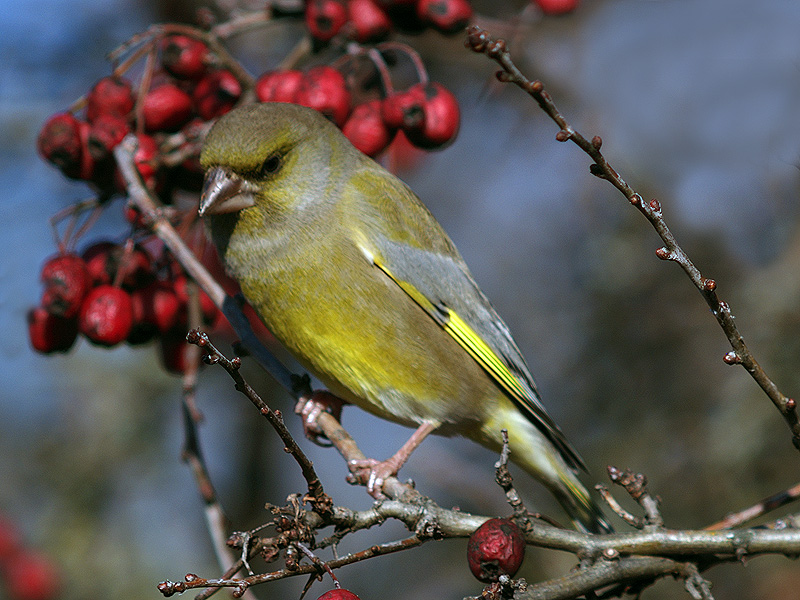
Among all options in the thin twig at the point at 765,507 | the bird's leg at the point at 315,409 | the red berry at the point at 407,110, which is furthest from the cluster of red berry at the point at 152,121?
the thin twig at the point at 765,507

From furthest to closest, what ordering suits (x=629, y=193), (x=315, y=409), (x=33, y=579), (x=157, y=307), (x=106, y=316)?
(x=33, y=579) < (x=315, y=409) < (x=157, y=307) < (x=106, y=316) < (x=629, y=193)

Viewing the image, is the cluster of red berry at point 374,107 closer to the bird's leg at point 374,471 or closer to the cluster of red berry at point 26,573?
the bird's leg at point 374,471

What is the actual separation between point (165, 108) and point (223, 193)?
568 mm

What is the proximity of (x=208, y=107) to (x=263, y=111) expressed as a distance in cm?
42

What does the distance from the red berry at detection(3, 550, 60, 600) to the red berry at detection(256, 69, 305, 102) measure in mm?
3481

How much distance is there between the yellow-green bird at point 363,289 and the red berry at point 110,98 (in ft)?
1.59

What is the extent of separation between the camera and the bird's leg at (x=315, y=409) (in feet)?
11.0

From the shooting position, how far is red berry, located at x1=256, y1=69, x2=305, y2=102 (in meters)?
3.21

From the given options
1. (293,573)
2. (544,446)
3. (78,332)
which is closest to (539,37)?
(544,446)

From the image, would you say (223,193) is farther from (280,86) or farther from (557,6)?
(557,6)

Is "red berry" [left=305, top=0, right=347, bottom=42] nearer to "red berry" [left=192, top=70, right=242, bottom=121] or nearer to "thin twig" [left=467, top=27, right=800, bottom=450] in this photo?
"red berry" [left=192, top=70, right=242, bottom=121]

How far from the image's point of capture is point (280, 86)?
3232 mm

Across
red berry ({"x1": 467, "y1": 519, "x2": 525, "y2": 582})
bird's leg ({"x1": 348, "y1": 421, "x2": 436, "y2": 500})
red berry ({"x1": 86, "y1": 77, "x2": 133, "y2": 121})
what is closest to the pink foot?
bird's leg ({"x1": 348, "y1": 421, "x2": 436, "y2": 500})

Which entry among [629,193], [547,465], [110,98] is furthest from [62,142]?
[547,465]
